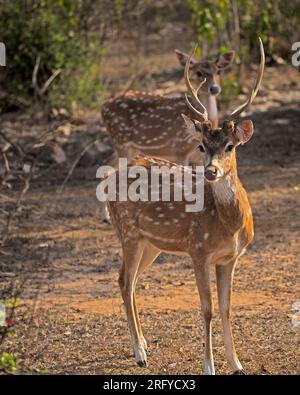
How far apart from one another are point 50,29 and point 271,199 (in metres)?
5.94

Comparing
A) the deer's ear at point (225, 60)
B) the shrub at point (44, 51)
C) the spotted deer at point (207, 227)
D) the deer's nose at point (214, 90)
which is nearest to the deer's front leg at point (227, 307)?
the spotted deer at point (207, 227)

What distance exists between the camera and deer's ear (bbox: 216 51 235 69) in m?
12.6

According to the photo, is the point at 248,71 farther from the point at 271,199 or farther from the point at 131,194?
the point at 131,194

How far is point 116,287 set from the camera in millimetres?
9656

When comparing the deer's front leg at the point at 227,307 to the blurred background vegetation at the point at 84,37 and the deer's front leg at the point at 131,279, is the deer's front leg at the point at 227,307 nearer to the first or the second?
the deer's front leg at the point at 131,279

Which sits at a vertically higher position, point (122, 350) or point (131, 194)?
point (131, 194)

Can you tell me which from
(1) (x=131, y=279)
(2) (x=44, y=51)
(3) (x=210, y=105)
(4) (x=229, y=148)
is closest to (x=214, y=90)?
(3) (x=210, y=105)

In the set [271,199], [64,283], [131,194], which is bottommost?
[271,199]

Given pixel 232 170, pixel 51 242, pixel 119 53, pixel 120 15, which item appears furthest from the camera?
pixel 119 53

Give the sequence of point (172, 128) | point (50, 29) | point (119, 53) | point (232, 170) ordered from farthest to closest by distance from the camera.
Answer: point (119, 53) < point (50, 29) < point (172, 128) < point (232, 170)

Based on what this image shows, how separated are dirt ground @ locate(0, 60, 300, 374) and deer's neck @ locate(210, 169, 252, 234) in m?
1.02

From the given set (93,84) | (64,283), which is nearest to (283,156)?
(93,84)

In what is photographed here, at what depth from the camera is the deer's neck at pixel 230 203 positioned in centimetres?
745

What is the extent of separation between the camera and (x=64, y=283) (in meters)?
9.82
